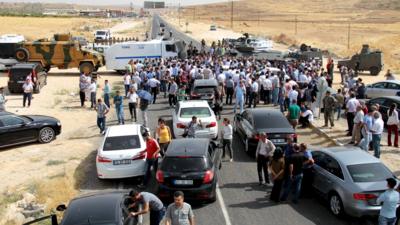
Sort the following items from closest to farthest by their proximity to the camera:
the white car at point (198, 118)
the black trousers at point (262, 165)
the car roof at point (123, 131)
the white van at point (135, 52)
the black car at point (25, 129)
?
the black trousers at point (262, 165)
the car roof at point (123, 131)
the white car at point (198, 118)
the black car at point (25, 129)
the white van at point (135, 52)

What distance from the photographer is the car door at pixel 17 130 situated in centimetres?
1750

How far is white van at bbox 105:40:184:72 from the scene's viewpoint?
36.6 metres

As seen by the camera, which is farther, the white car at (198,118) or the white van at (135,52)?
the white van at (135,52)

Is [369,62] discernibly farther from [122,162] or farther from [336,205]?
[122,162]

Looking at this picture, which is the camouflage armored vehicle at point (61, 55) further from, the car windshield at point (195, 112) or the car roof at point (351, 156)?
the car roof at point (351, 156)

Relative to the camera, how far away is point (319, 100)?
22.0 m

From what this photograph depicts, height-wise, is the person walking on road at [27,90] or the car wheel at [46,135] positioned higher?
the person walking on road at [27,90]

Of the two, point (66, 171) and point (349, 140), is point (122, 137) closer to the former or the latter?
point (66, 171)

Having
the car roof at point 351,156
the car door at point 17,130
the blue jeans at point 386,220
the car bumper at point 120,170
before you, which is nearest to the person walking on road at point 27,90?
the car door at point 17,130

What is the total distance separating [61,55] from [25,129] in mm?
19962

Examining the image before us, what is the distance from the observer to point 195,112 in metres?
17.3

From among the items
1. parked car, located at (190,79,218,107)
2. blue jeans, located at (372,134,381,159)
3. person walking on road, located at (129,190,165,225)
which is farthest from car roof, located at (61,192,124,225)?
parked car, located at (190,79,218,107)

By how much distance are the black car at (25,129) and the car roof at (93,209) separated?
952 cm

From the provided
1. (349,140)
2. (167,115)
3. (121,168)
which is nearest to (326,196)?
(121,168)
